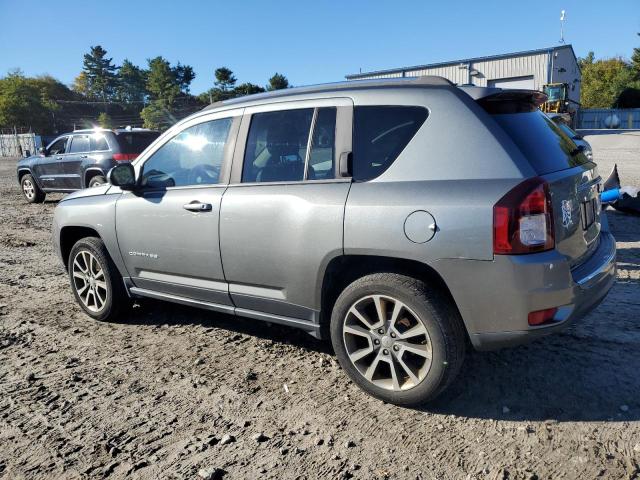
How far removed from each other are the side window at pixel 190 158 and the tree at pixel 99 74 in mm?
112413

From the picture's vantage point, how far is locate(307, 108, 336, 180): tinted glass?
3.32 metres

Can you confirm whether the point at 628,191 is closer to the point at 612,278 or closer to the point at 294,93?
the point at 612,278

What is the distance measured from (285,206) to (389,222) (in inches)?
30.0

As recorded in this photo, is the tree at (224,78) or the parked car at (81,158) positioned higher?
the tree at (224,78)

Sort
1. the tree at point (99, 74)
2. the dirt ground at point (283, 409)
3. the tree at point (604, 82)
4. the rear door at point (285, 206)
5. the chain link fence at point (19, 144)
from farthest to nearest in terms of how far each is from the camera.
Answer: the tree at point (99, 74) → the tree at point (604, 82) → the chain link fence at point (19, 144) → the rear door at point (285, 206) → the dirt ground at point (283, 409)

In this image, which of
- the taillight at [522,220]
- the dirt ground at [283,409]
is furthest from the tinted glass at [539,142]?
the dirt ground at [283,409]

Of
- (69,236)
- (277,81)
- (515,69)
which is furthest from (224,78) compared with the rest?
(69,236)

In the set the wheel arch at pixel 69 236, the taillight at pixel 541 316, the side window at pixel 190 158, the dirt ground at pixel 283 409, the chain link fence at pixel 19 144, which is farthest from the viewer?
the chain link fence at pixel 19 144

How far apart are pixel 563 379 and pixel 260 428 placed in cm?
195

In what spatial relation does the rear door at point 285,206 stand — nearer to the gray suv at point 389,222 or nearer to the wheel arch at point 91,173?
the gray suv at point 389,222

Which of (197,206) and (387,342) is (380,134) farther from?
(197,206)

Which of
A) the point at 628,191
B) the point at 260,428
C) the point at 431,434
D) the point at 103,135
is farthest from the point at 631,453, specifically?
the point at 103,135

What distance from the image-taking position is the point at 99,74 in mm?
105500

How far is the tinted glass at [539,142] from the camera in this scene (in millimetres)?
2867
